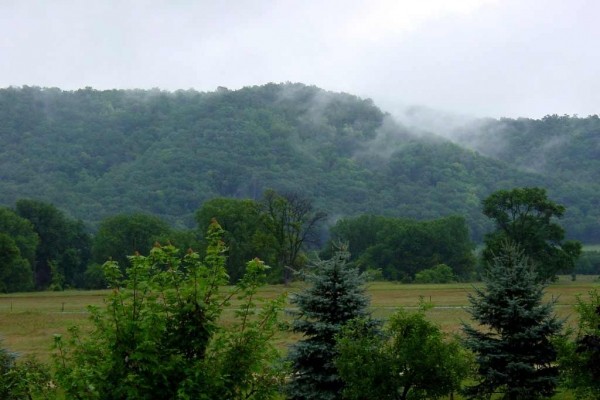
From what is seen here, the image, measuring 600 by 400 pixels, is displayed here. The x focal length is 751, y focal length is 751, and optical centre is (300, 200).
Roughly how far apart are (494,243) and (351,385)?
50.6 metres

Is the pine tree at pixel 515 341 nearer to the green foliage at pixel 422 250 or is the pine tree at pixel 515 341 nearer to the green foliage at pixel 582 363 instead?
the green foliage at pixel 582 363

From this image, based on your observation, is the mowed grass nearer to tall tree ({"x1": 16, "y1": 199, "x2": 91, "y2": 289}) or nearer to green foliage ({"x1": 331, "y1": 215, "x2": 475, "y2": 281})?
tall tree ({"x1": 16, "y1": 199, "x2": 91, "y2": 289})

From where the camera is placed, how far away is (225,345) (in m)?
10.6

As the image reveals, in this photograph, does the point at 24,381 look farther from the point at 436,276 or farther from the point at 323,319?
the point at 436,276

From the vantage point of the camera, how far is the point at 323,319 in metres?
20.3

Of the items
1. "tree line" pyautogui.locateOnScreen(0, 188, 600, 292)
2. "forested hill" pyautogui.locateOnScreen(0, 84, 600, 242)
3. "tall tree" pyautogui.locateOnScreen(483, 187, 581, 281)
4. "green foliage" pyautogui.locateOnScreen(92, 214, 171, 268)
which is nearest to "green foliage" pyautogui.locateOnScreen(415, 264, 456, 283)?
"tree line" pyautogui.locateOnScreen(0, 188, 600, 292)

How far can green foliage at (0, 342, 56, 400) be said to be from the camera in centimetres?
1181

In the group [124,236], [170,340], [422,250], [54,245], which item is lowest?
[422,250]

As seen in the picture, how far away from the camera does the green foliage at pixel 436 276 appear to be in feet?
281

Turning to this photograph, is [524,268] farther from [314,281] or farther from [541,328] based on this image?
[314,281]

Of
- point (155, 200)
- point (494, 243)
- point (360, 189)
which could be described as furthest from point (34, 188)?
point (494, 243)

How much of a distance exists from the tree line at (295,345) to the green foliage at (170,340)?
2cm

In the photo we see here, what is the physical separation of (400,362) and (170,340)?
9.02 m

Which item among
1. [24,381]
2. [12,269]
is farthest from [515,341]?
[12,269]
